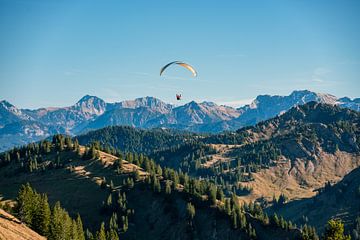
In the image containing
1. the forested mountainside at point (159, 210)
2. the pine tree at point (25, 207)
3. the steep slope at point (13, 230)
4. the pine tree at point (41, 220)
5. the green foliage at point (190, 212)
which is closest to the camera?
the steep slope at point (13, 230)

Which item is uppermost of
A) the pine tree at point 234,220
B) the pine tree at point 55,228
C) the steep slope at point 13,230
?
the steep slope at point 13,230

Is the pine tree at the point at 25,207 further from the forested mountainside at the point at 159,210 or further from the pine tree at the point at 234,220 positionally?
the pine tree at the point at 234,220

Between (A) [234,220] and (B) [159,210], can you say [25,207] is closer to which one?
(B) [159,210]

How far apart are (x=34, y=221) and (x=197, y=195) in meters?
77.3

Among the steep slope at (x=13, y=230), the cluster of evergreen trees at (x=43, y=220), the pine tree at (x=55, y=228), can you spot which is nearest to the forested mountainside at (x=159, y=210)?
the cluster of evergreen trees at (x=43, y=220)

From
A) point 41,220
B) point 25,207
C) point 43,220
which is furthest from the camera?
point 41,220

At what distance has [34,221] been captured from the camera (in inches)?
4230

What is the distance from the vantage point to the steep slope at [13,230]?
79.9 meters

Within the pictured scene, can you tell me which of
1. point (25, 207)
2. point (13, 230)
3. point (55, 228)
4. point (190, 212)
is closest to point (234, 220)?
point (190, 212)

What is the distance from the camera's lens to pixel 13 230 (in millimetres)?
86750

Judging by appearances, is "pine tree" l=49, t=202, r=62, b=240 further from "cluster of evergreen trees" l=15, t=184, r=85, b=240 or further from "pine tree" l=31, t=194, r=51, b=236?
"pine tree" l=31, t=194, r=51, b=236

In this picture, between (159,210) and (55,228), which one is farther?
(159,210)

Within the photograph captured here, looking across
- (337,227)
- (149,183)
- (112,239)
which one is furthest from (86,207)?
(337,227)

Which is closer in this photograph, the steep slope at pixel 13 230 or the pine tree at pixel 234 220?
the steep slope at pixel 13 230
